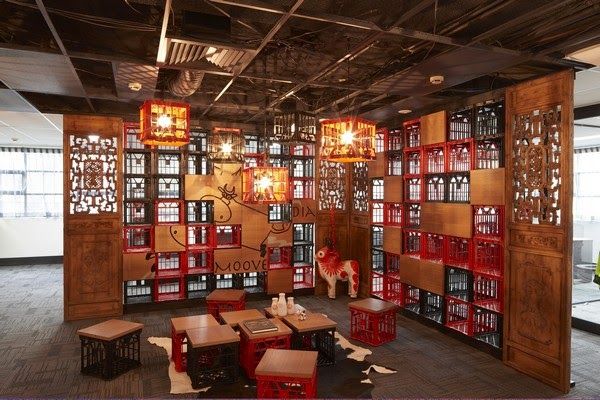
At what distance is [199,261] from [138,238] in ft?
2.94

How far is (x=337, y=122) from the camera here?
135 inches

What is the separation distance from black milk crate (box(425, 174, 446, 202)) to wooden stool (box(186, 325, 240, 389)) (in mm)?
2752

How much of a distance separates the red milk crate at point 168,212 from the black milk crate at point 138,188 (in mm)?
212

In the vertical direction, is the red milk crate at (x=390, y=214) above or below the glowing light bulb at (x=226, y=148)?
below

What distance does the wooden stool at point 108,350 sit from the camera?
3.53 meters

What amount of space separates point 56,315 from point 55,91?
2.92 m

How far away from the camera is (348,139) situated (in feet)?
11.1

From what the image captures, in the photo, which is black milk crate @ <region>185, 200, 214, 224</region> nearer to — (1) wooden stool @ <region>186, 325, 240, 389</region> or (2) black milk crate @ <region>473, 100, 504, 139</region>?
(1) wooden stool @ <region>186, 325, 240, 389</region>

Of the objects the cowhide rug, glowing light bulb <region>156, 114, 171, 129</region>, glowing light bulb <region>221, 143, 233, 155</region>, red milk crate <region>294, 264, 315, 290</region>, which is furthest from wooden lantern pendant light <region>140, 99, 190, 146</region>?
red milk crate <region>294, 264, 315, 290</region>

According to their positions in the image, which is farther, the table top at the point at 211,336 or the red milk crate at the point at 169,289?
the red milk crate at the point at 169,289

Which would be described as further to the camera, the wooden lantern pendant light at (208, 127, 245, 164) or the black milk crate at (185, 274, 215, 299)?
the black milk crate at (185, 274, 215, 299)

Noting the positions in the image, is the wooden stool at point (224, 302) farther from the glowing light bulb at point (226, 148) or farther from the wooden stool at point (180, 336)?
the glowing light bulb at point (226, 148)

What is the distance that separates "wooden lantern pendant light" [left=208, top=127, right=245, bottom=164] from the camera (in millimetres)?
4891

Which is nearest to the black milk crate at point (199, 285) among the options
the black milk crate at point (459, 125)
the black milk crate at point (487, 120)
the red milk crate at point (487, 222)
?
the red milk crate at point (487, 222)
